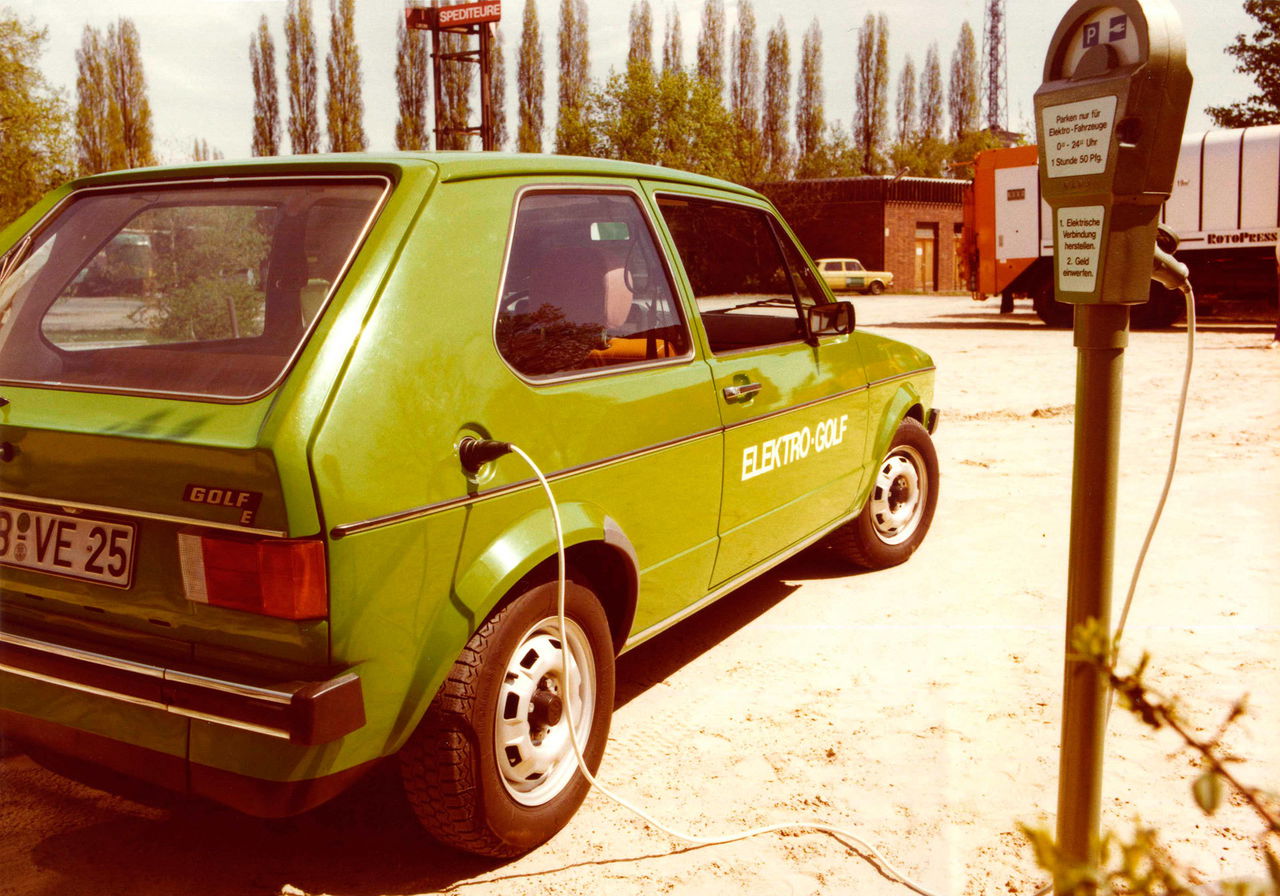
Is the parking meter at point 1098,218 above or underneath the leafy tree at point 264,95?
underneath

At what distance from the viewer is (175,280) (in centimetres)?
310

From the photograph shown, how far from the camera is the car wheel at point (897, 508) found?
5.27 metres

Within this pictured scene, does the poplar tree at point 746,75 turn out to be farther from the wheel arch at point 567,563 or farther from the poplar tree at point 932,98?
the wheel arch at point 567,563

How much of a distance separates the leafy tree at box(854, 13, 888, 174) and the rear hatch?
198 feet

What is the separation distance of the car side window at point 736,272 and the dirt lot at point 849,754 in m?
1.27

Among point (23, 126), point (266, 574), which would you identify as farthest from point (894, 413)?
point (23, 126)

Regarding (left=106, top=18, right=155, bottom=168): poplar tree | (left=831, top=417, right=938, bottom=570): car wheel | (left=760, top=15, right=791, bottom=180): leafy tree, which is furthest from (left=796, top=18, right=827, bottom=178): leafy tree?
(left=831, top=417, right=938, bottom=570): car wheel

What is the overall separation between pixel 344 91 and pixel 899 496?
169ft

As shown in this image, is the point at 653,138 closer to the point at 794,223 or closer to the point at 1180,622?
the point at 794,223

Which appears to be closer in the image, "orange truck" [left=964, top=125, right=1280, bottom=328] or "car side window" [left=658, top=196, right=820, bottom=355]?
"car side window" [left=658, top=196, right=820, bottom=355]

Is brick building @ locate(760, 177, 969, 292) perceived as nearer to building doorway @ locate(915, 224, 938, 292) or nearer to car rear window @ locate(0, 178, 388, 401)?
building doorway @ locate(915, 224, 938, 292)

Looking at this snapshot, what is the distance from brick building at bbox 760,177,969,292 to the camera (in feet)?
161

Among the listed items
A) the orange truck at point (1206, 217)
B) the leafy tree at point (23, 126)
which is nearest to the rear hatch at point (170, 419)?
the orange truck at point (1206, 217)

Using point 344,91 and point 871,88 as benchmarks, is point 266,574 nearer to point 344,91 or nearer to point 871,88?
point 344,91
